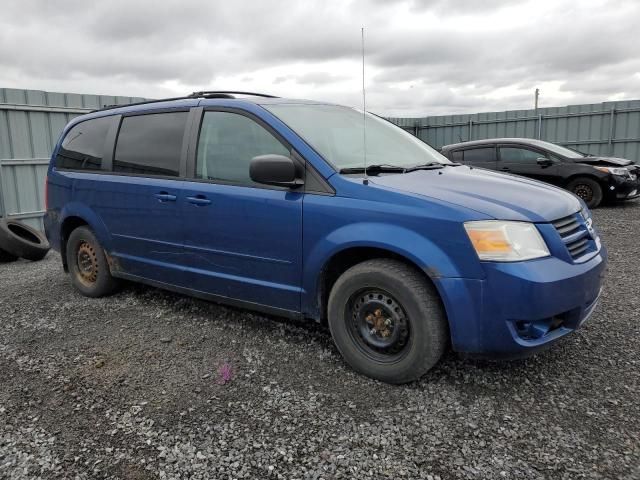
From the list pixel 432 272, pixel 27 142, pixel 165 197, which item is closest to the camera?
pixel 432 272

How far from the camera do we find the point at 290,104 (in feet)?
12.4

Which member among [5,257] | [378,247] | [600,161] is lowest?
[5,257]

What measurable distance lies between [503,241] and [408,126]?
16.2 m

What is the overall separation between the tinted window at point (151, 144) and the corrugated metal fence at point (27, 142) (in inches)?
215

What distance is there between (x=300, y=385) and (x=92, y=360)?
4.83 feet

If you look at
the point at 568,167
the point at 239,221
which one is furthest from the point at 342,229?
the point at 568,167

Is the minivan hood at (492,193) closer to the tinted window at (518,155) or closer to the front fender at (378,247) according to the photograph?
the front fender at (378,247)

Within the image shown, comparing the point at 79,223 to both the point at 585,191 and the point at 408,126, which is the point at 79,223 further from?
the point at 408,126

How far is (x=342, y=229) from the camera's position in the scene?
303 centimetres

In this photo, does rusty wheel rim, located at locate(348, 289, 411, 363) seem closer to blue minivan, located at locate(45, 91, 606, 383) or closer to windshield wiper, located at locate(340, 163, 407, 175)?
blue minivan, located at locate(45, 91, 606, 383)

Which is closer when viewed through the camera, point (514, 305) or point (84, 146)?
point (514, 305)

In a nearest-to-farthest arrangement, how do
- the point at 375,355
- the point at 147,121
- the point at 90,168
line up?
the point at 375,355
the point at 147,121
the point at 90,168

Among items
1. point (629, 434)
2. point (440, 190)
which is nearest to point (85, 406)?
point (440, 190)

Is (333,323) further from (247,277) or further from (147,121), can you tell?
(147,121)
